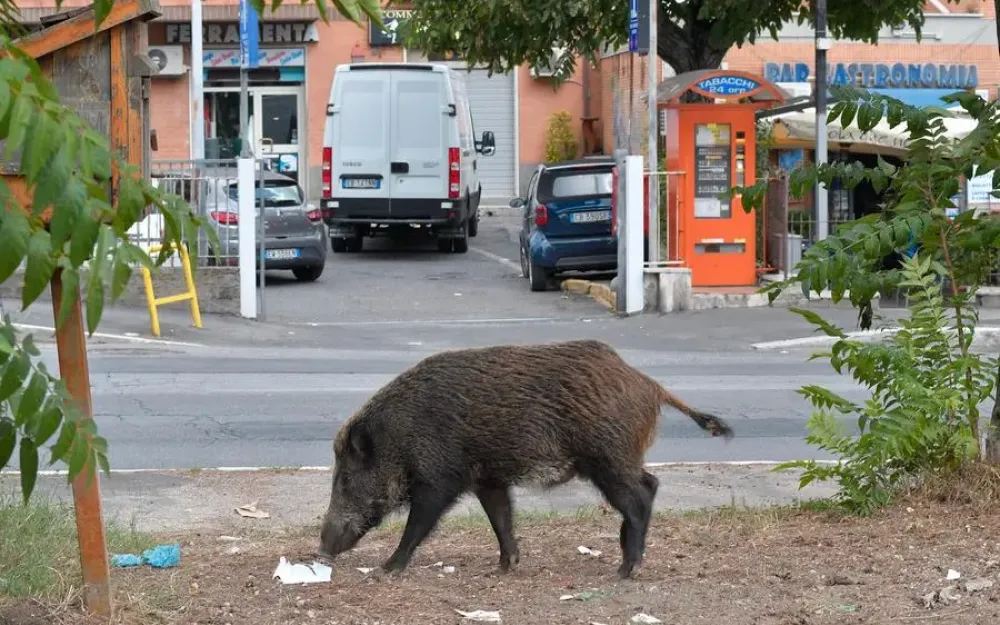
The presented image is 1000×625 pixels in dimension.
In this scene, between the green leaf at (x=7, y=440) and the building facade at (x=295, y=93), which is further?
the building facade at (x=295, y=93)

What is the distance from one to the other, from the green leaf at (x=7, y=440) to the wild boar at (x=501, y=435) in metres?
2.35

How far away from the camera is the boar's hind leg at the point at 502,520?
6113 mm

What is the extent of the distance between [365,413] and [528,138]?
3043cm

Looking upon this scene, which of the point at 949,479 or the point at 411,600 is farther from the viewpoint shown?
the point at 949,479

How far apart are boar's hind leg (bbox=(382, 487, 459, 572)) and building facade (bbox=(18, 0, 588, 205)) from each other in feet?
96.2

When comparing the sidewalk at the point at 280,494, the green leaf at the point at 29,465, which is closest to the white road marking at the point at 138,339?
the sidewalk at the point at 280,494

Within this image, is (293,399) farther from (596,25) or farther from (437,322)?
(596,25)

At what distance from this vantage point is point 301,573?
5.79 m

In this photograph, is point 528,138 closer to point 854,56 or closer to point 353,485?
point 854,56

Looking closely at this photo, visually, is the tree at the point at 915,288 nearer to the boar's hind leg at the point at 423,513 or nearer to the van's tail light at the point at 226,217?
the boar's hind leg at the point at 423,513

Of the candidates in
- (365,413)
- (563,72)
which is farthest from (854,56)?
(365,413)

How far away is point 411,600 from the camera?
546 cm

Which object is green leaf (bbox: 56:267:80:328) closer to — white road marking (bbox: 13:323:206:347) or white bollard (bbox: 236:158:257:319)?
white road marking (bbox: 13:323:206:347)

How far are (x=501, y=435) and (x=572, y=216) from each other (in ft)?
48.9
